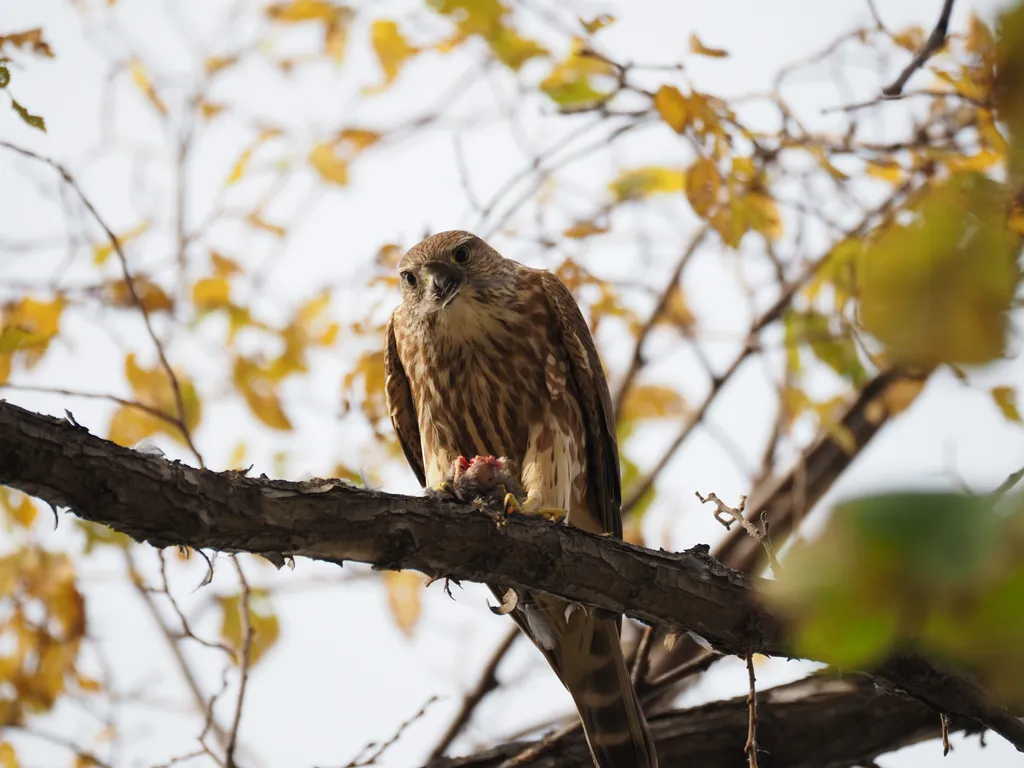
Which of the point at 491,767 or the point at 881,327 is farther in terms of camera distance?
the point at 491,767

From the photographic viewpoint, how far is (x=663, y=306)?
5.60 m

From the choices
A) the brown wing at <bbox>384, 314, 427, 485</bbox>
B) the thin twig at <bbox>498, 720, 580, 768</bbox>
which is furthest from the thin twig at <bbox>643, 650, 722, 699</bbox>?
the brown wing at <bbox>384, 314, 427, 485</bbox>

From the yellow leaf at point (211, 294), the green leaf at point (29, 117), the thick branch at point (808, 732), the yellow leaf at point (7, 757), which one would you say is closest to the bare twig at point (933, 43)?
the thick branch at point (808, 732)

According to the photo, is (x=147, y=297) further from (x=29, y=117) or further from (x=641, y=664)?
(x=641, y=664)

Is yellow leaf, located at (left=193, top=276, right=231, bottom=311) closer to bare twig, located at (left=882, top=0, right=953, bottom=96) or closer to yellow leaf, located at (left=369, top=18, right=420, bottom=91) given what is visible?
yellow leaf, located at (left=369, top=18, right=420, bottom=91)

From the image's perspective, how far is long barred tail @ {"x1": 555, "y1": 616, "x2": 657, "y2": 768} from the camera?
12.4 ft

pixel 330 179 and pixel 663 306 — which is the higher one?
pixel 330 179

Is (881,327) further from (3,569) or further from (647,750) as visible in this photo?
(3,569)

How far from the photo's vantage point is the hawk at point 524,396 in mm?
4188

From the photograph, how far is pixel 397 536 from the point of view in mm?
2779

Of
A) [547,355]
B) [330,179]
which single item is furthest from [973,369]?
[330,179]

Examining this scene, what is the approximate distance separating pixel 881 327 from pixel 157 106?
5775 mm

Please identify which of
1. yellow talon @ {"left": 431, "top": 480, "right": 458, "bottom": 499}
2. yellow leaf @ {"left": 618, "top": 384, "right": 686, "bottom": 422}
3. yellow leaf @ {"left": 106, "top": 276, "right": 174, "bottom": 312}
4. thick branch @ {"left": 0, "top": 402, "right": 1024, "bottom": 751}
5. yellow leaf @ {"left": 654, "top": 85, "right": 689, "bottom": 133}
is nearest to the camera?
thick branch @ {"left": 0, "top": 402, "right": 1024, "bottom": 751}

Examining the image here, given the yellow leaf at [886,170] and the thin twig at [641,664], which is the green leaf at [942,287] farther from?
the yellow leaf at [886,170]
